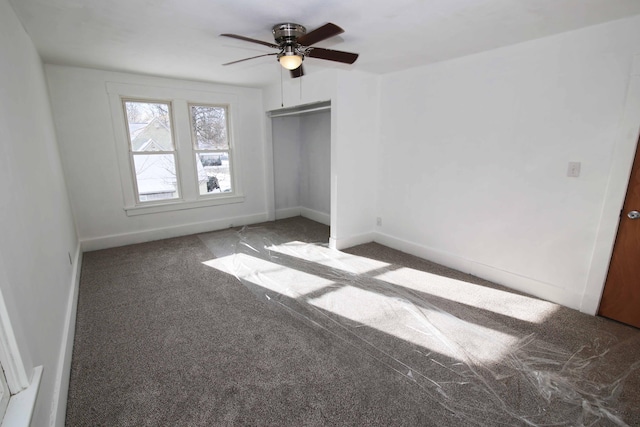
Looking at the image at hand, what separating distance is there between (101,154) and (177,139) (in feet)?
3.17

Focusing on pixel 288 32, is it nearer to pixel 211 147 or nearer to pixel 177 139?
pixel 177 139

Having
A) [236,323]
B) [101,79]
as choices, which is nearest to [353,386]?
[236,323]

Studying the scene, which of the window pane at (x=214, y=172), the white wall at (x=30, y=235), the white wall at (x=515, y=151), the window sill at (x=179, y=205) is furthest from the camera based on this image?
the window pane at (x=214, y=172)

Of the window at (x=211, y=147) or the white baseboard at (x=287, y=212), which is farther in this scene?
the white baseboard at (x=287, y=212)

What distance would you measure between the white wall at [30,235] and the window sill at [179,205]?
5.38ft

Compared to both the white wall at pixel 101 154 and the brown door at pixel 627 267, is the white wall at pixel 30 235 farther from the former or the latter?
the brown door at pixel 627 267

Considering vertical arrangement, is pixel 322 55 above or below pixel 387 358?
above

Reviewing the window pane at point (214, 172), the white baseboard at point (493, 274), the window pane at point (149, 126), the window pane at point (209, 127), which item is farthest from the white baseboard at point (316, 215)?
the window pane at point (149, 126)

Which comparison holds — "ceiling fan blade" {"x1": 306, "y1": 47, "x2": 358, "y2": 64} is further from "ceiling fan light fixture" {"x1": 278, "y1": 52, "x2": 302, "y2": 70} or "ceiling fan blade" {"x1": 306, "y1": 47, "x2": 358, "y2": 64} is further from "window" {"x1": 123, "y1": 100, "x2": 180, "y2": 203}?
"window" {"x1": 123, "y1": 100, "x2": 180, "y2": 203}

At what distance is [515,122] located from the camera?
9.18 ft

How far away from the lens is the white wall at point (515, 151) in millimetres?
2375

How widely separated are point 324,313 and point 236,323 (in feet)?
2.40

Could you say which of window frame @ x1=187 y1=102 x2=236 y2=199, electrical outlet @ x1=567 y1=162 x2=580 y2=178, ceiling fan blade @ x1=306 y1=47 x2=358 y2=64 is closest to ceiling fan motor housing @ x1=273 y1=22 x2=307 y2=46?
ceiling fan blade @ x1=306 y1=47 x2=358 y2=64

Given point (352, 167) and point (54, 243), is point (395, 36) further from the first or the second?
point (54, 243)
